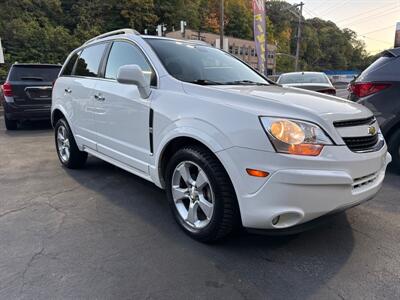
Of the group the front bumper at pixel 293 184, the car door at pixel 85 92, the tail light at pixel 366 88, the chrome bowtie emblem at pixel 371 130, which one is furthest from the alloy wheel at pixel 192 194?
the tail light at pixel 366 88

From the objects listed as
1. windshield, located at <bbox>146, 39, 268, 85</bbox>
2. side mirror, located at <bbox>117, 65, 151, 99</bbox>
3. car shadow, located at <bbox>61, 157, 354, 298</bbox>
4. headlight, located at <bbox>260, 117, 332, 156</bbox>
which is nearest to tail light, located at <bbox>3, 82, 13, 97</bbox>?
car shadow, located at <bbox>61, 157, 354, 298</bbox>

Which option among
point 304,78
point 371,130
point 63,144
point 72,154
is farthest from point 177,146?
point 304,78

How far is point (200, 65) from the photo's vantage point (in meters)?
3.55

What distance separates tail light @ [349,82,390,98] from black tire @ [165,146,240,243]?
10.1ft

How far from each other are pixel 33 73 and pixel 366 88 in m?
7.80

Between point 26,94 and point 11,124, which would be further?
point 11,124

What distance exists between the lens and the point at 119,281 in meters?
2.37

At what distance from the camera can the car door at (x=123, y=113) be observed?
333 centimetres

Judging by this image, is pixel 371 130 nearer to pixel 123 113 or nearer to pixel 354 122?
pixel 354 122

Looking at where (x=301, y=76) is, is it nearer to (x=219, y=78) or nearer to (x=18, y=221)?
(x=219, y=78)

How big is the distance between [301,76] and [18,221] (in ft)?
27.5

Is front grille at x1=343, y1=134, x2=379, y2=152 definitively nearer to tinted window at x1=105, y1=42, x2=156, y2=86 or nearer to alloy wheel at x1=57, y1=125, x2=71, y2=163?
tinted window at x1=105, y1=42, x2=156, y2=86

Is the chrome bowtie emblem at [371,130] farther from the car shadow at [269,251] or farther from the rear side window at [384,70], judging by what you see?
the rear side window at [384,70]

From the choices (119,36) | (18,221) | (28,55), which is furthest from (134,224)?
(28,55)
